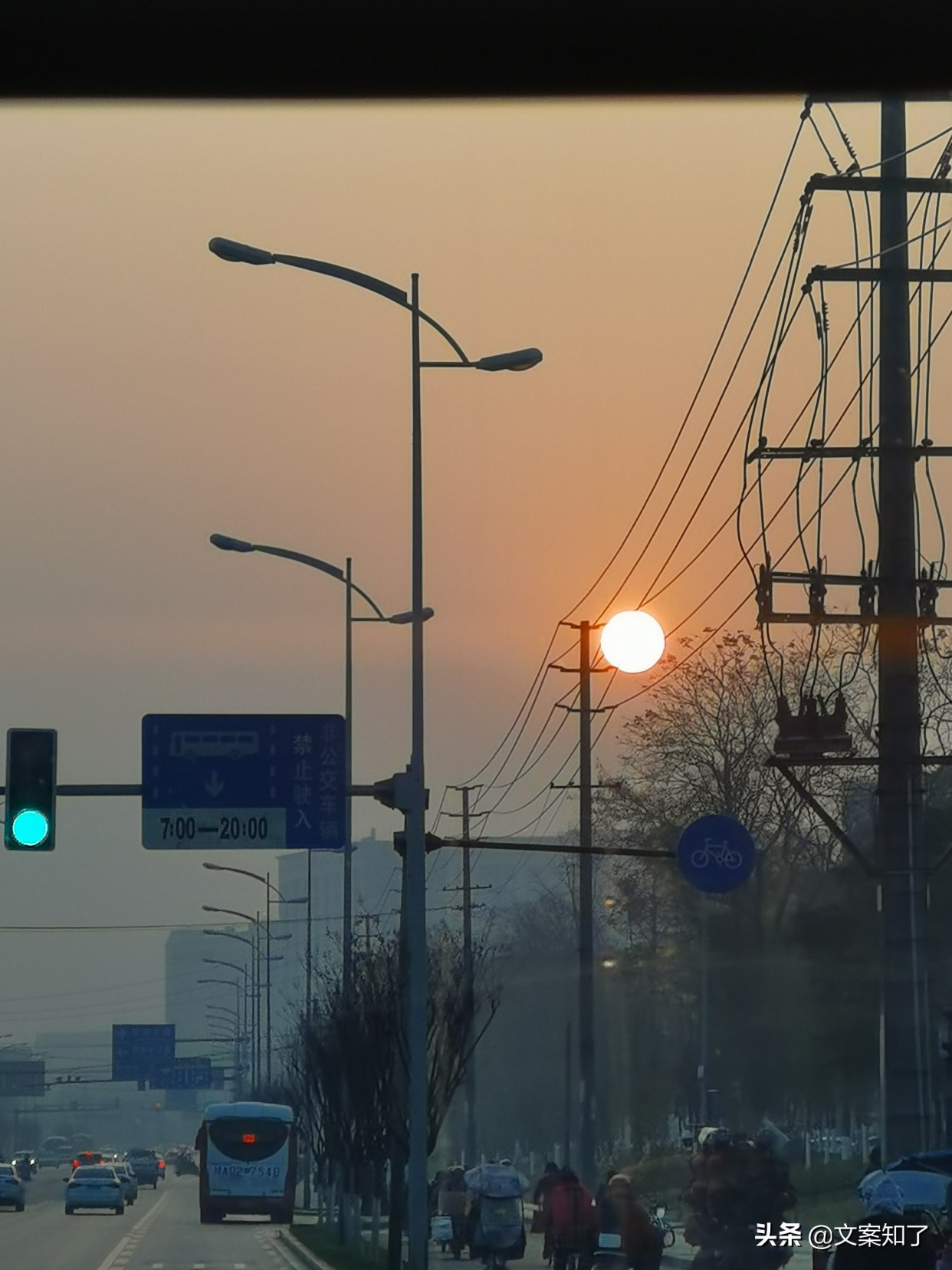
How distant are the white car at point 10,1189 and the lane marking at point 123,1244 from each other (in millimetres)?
4288

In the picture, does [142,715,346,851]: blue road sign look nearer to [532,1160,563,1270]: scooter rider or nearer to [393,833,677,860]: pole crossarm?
[393,833,677,860]: pole crossarm

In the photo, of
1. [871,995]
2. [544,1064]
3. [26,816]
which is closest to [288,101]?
[26,816]

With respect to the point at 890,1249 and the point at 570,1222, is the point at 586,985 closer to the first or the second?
the point at 570,1222

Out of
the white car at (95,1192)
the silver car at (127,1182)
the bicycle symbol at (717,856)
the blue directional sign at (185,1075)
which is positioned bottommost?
the silver car at (127,1182)

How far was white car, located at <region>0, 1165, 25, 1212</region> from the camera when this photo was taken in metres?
71.7

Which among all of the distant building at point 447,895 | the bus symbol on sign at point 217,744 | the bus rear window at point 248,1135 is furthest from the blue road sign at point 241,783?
the bus rear window at point 248,1135

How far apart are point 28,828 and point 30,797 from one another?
0.32 meters

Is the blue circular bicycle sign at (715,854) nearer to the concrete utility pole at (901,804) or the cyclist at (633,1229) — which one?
the concrete utility pole at (901,804)

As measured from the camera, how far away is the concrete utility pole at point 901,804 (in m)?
21.8

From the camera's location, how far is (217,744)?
26.5 metres

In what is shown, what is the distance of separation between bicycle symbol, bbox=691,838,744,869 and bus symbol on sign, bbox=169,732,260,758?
17.7 feet

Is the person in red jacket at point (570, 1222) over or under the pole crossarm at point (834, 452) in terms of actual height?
under

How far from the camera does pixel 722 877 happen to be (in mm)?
24734

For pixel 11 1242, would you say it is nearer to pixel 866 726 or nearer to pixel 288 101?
pixel 866 726
